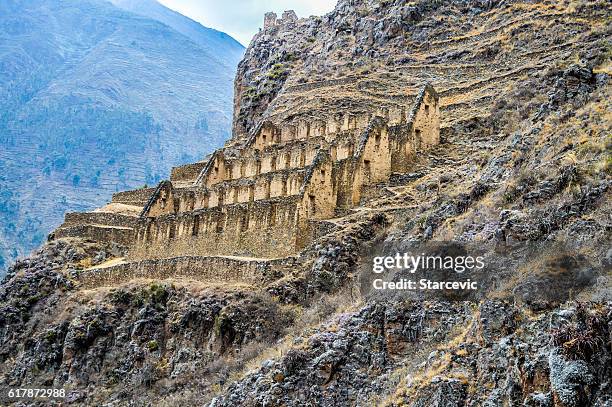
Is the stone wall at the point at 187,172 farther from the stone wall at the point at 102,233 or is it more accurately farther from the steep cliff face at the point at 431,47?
the steep cliff face at the point at 431,47

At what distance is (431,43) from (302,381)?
1846 inches

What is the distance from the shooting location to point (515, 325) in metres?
20.5

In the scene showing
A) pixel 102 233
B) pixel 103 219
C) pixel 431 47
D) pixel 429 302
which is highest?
pixel 431 47

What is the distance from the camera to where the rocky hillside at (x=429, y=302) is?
789 inches

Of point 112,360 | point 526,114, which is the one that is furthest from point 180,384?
point 526,114

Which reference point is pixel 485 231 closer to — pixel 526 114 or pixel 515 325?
pixel 515 325

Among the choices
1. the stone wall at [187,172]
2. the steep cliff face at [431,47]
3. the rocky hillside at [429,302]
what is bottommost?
the rocky hillside at [429,302]

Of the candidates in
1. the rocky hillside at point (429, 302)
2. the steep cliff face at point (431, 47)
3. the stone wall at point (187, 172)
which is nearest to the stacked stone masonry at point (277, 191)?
the rocky hillside at point (429, 302)

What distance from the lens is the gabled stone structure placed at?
1485 inches

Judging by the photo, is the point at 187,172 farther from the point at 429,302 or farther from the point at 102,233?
the point at 429,302

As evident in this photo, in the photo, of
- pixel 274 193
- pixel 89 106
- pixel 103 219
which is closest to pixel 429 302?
pixel 274 193

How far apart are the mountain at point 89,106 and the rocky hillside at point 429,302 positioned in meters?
72.5

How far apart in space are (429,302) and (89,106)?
5125 inches

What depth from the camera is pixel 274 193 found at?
4188 cm
